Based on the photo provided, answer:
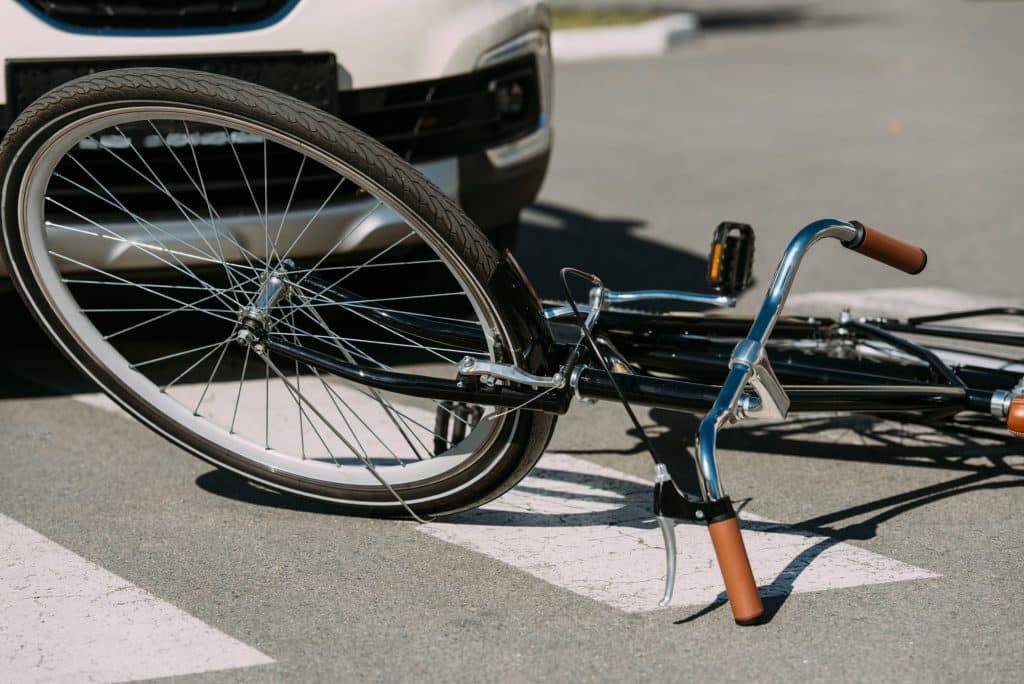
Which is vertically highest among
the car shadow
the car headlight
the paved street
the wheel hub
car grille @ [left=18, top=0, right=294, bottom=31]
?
car grille @ [left=18, top=0, right=294, bottom=31]

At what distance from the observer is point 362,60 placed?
4.02 meters

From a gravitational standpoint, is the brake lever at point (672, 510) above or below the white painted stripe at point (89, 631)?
above

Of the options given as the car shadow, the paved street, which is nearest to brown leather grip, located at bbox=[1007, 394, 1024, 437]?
the paved street

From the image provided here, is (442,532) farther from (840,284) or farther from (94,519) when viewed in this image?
(840,284)

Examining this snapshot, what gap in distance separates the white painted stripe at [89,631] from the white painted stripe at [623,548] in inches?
24.6

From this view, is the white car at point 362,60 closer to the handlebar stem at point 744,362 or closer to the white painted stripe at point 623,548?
the white painted stripe at point 623,548

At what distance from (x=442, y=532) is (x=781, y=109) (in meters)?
7.40

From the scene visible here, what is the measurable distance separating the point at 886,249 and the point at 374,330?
1.34m

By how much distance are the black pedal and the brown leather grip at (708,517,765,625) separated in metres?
0.85

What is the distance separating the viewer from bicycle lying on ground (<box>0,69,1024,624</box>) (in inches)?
108

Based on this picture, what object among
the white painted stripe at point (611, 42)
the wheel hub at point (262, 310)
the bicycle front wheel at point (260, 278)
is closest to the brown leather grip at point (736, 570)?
the bicycle front wheel at point (260, 278)

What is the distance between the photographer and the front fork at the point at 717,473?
2527mm

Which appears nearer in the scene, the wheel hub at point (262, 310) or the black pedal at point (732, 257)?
the wheel hub at point (262, 310)

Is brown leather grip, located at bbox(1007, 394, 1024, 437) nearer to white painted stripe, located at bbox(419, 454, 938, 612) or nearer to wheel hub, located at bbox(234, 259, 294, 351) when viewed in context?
white painted stripe, located at bbox(419, 454, 938, 612)
